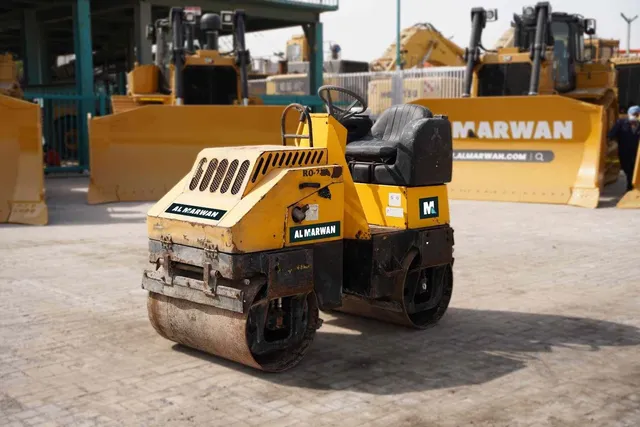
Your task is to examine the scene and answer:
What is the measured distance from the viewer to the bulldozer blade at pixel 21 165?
12.0m

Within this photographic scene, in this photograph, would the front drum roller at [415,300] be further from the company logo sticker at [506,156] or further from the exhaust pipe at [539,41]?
the exhaust pipe at [539,41]

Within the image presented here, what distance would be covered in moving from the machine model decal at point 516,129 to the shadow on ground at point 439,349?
7.16 m

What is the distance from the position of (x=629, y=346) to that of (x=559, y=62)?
11.4 meters

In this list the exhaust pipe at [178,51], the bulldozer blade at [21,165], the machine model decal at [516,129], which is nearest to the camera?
the bulldozer blade at [21,165]

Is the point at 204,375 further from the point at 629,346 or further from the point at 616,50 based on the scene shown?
the point at 616,50

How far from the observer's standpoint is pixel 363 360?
571 centimetres

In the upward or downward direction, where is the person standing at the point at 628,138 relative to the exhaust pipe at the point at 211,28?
downward

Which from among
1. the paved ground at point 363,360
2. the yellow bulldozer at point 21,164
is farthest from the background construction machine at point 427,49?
the paved ground at point 363,360

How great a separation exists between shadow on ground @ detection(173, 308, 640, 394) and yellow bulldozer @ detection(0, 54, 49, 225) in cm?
675

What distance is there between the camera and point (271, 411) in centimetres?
470

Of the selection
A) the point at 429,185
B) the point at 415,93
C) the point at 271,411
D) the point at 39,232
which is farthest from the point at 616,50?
the point at 271,411

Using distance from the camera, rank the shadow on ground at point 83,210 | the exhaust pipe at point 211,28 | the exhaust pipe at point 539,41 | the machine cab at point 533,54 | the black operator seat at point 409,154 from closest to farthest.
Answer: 1. the black operator seat at point 409,154
2. the shadow on ground at point 83,210
3. the exhaust pipe at point 539,41
4. the machine cab at point 533,54
5. the exhaust pipe at point 211,28

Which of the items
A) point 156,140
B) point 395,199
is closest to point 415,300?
point 395,199

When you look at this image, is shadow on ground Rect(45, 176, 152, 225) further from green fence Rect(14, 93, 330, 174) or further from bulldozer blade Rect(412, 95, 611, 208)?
bulldozer blade Rect(412, 95, 611, 208)
